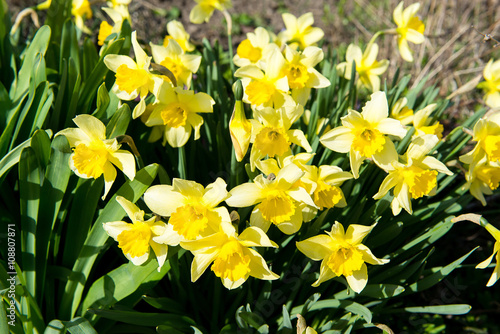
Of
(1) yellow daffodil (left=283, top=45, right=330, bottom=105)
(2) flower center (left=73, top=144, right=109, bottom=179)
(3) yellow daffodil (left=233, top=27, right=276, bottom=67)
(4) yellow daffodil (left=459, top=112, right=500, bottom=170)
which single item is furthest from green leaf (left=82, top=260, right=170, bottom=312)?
(4) yellow daffodil (left=459, top=112, right=500, bottom=170)

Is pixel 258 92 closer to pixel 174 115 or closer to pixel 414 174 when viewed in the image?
pixel 174 115

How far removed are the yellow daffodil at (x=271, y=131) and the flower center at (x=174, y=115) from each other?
0.30 meters

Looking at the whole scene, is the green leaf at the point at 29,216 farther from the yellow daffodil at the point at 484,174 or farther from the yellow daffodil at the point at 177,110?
the yellow daffodil at the point at 484,174

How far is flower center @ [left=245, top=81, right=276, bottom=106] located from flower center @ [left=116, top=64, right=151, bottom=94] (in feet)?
1.23

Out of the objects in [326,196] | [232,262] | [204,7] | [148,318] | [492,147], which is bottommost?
[148,318]

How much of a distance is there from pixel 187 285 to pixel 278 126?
2.39 feet

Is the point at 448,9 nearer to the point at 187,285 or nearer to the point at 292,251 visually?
A: the point at 292,251

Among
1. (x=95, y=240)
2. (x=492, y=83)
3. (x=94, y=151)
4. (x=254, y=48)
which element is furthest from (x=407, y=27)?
(x=95, y=240)

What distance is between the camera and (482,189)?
1749 mm

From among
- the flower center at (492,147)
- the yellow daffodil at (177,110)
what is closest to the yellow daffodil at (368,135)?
the flower center at (492,147)

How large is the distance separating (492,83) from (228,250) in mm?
1548

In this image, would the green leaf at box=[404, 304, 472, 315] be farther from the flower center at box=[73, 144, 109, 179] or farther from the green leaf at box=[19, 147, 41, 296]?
the green leaf at box=[19, 147, 41, 296]

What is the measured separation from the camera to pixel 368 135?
1471 millimetres

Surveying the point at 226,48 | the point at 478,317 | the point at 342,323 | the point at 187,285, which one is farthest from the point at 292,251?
the point at 226,48
